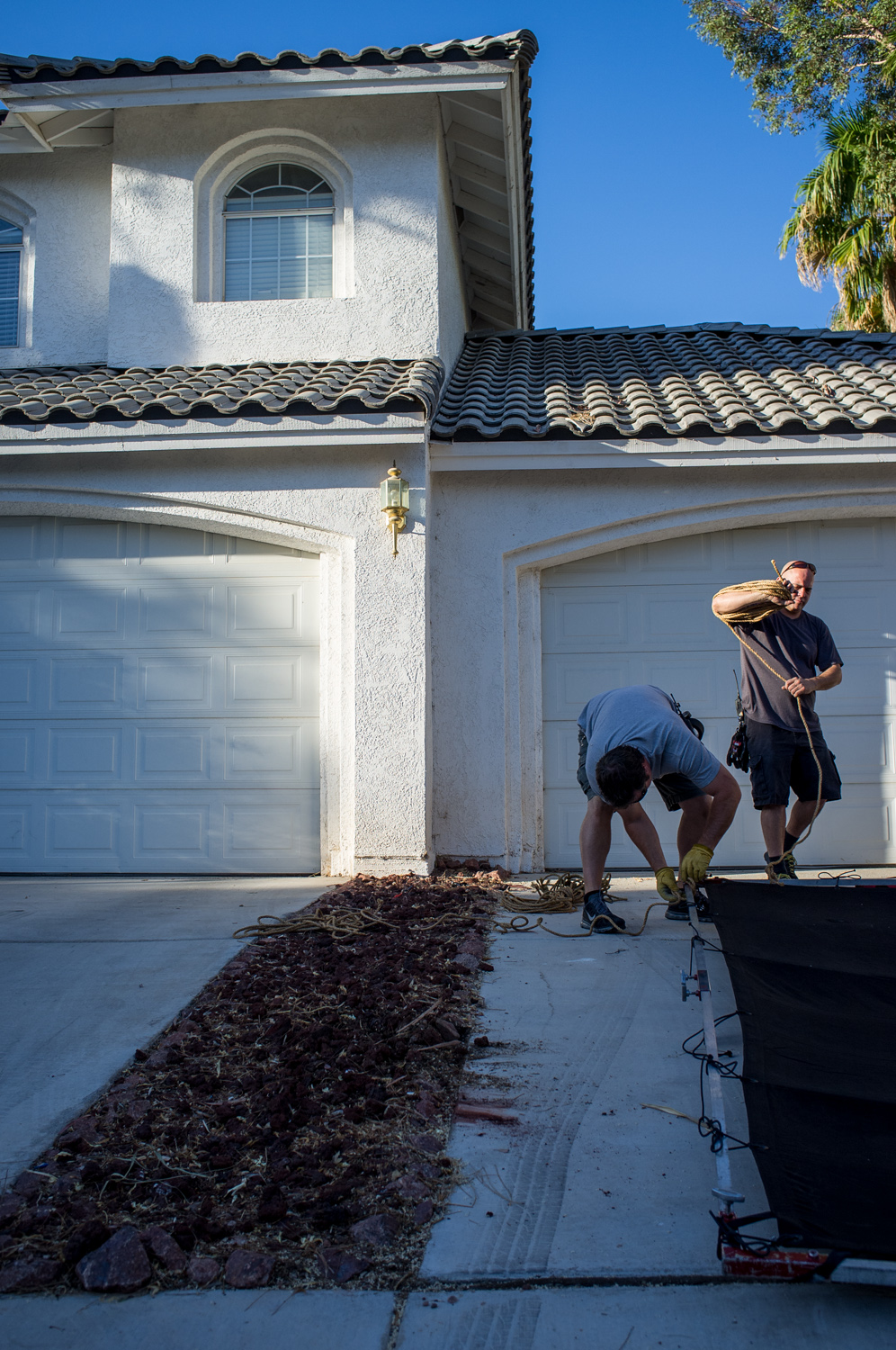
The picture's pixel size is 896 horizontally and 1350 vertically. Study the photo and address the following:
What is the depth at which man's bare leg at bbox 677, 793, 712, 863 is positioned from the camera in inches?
191

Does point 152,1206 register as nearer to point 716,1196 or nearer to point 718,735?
point 716,1196

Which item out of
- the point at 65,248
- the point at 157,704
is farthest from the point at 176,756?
the point at 65,248

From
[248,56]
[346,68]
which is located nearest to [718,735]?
[346,68]

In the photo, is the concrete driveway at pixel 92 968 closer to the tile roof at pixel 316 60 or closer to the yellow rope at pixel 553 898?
the yellow rope at pixel 553 898

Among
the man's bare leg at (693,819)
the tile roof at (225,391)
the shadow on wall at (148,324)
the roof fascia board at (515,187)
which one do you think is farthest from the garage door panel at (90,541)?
the roof fascia board at (515,187)

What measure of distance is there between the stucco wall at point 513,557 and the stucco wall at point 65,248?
4.05 m

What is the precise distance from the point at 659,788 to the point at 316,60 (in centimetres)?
646

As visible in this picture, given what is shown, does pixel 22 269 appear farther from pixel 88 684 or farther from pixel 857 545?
pixel 857 545

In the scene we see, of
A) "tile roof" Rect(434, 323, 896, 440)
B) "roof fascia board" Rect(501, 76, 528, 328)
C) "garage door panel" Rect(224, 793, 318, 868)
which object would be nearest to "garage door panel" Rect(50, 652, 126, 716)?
"garage door panel" Rect(224, 793, 318, 868)

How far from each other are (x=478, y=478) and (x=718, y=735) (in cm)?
249

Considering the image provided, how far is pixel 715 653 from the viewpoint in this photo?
22.5 feet

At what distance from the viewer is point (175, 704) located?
680 cm

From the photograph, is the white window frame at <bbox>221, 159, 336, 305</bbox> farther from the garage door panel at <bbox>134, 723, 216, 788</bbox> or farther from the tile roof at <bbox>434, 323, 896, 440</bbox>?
the garage door panel at <bbox>134, 723, 216, 788</bbox>

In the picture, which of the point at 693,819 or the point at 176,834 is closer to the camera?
the point at 693,819
